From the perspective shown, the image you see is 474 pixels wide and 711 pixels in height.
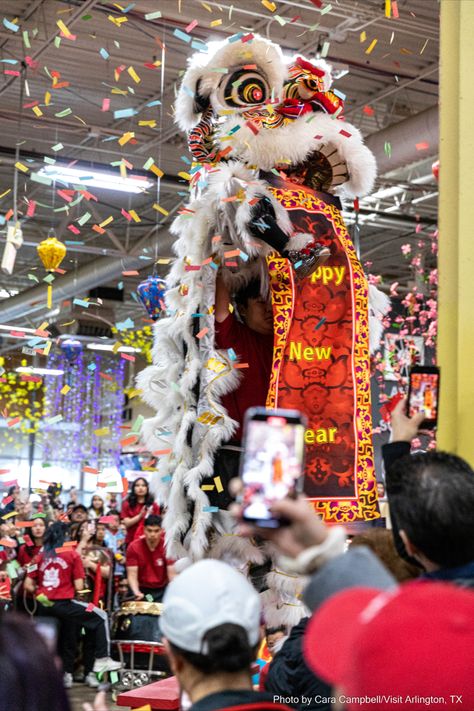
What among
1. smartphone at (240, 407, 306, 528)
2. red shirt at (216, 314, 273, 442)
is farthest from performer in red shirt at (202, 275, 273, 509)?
smartphone at (240, 407, 306, 528)

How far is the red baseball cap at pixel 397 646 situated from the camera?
1160mm

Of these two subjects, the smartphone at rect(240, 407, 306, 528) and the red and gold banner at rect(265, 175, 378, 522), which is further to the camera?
the red and gold banner at rect(265, 175, 378, 522)

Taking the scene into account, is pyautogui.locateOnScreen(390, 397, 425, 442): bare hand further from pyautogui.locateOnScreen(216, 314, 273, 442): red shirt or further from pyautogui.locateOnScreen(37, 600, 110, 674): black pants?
pyautogui.locateOnScreen(37, 600, 110, 674): black pants

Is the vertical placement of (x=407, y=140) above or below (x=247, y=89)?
above

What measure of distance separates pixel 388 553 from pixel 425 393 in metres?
0.40

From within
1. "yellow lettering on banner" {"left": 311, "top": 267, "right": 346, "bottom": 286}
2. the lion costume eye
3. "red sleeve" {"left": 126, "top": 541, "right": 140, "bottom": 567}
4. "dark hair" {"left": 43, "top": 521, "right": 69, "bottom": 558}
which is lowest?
"red sleeve" {"left": 126, "top": 541, "right": 140, "bottom": 567}

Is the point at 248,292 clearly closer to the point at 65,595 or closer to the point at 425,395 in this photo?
the point at 425,395

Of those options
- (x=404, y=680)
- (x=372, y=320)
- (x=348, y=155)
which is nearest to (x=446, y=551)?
(x=404, y=680)

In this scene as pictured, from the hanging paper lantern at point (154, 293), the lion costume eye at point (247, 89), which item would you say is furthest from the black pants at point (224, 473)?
the hanging paper lantern at point (154, 293)

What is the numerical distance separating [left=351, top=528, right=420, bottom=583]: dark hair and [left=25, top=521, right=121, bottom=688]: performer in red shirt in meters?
6.56

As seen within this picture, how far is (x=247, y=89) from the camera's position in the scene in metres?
3.78

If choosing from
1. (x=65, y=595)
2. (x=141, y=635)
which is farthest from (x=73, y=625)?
(x=141, y=635)

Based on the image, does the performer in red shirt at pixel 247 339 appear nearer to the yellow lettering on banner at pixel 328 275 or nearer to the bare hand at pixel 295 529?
the yellow lettering on banner at pixel 328 275

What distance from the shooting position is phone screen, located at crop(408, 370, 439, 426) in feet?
7.91
